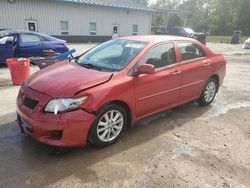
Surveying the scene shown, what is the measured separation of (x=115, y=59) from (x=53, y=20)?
17781 millimetres

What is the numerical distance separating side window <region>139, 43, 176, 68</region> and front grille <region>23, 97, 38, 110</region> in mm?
1738

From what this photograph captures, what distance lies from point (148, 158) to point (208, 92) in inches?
109

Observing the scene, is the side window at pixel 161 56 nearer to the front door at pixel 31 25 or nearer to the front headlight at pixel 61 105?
the front headlight at pixel 61 105

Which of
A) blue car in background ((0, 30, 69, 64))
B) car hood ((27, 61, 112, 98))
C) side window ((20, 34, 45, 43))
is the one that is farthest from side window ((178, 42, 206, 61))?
side window ((20, 34, 45, 43))

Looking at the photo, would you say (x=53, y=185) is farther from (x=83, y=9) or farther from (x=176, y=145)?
(x=83, y=9)

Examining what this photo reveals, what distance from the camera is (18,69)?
23.3 ft

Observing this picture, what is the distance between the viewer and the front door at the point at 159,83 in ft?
13.5

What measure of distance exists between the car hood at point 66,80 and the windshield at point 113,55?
26 cm

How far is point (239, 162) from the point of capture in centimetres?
360

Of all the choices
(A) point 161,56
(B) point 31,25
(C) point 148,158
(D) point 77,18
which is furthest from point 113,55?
(D) point 77,18

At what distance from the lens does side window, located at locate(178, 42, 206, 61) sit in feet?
16.2

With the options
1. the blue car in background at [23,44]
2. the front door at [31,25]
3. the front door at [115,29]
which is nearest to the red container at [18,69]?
the blue car in background at [23,44]

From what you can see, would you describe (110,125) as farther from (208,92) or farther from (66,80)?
(208,92)

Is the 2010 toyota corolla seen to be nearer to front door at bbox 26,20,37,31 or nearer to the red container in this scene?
the red container
